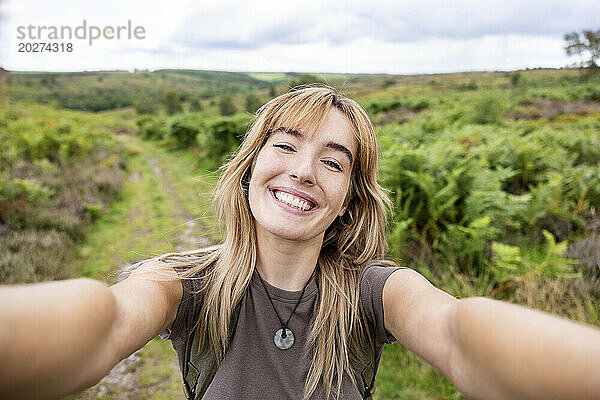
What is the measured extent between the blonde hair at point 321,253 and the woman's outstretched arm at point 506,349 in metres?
0.40

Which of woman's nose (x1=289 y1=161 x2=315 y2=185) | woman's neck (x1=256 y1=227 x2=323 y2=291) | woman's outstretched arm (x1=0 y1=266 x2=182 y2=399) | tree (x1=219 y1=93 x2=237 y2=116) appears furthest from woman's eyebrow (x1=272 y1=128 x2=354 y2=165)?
tree (x1=219 y1=93 x2=237 y2=116)

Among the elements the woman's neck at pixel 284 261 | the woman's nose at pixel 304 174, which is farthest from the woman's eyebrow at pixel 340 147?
the woman's neck at pixel 284 261

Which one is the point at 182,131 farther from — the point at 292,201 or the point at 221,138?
the point at 292,201

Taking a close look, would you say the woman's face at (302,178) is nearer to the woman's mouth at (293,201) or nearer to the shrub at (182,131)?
the woman's mouth at (293,201)

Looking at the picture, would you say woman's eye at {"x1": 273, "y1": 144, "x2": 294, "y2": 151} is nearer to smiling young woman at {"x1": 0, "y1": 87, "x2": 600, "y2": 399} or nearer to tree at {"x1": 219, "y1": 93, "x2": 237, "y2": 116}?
smiling young woman at {"x1": 0, "y1": 87, "x2": 600, "y2": 399}

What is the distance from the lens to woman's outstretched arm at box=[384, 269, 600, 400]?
2.34 feet

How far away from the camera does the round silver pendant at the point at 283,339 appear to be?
4.86 feet

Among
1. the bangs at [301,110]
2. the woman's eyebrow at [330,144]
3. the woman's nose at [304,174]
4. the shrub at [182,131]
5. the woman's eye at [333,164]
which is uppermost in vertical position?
the bangs at [301,110]

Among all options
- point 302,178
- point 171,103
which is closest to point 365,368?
point 302,178

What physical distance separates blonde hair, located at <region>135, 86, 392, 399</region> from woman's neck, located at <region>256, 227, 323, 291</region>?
58 millimetres

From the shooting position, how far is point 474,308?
95cm

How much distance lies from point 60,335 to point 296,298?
3.18ft

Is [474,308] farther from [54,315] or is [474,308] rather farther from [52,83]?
[52,83]

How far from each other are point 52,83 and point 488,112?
925 inches
